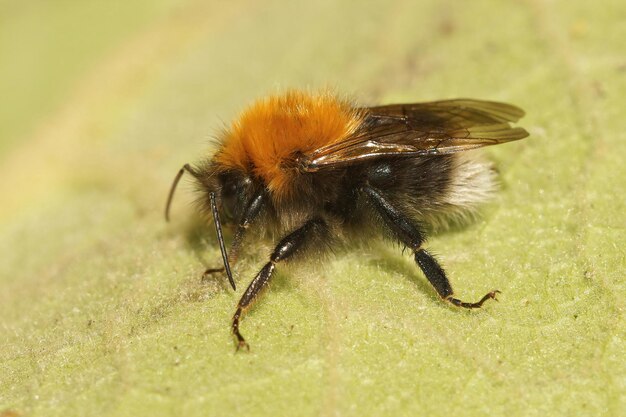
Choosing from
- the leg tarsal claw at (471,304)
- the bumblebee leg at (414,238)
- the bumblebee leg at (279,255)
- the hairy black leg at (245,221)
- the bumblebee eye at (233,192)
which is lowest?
the leg tarsal claw at (471,304)

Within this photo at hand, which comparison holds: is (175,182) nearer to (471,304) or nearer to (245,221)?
(245,221)

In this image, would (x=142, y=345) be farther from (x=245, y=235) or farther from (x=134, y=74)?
(x=134, y=74)

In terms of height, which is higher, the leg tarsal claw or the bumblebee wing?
the bumblebee wing

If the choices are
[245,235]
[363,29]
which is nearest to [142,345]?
[245,235]

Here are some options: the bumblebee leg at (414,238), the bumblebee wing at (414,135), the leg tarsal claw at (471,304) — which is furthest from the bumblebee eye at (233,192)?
the leg tarsal claw at (471,304)

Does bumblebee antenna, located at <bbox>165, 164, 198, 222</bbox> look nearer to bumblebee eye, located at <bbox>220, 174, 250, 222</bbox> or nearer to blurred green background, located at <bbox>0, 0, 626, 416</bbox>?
blurred green background, located at <bbox>0, 0, 626, 416</bbox>

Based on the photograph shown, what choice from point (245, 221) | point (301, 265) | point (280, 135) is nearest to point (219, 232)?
point (245, 221)

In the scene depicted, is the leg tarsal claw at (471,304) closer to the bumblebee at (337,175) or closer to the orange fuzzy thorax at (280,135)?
the bumblebee at (337,175)

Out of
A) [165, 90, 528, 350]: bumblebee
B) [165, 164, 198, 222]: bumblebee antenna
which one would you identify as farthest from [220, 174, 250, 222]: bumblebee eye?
[165, 164, 198, 222]: bumblebee antenna
